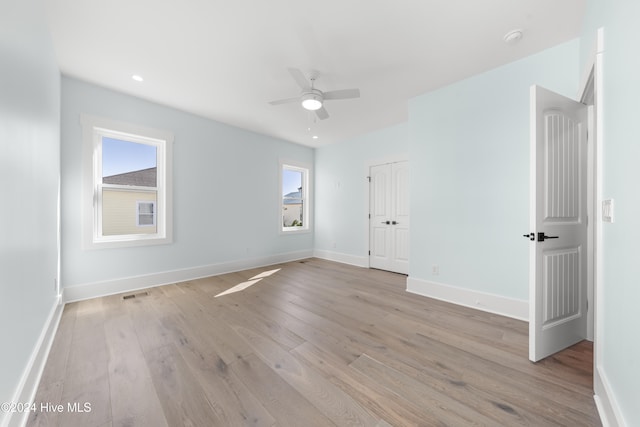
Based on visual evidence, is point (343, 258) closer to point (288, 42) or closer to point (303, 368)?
point (303, 368)

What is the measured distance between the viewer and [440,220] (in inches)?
123

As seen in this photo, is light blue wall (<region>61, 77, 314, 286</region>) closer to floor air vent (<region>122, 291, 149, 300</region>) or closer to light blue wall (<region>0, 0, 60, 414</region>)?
floor air vent (<region>122, 291, 149, 300</region>)

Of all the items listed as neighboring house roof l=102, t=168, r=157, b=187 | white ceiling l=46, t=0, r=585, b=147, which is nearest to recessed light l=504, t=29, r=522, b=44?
white ceiling l=46, t=0, r=585, b=147

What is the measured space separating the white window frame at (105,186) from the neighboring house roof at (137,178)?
0.07 meters

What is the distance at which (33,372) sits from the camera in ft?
4.94

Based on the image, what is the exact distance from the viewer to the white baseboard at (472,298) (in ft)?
8.23

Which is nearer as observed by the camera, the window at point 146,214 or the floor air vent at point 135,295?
the floor air vent at point 135,295

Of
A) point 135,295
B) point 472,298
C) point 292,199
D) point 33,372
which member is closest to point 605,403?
point 472,298

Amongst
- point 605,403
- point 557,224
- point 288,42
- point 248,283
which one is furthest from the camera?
point 248,283

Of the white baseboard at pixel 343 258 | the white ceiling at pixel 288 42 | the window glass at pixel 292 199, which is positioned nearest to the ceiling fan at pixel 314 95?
the white ceiling at pixel 288 42

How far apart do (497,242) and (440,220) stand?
2.17 feet

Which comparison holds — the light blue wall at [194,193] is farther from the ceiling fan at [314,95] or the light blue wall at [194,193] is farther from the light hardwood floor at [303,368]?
the ceiling fan at [314,95]

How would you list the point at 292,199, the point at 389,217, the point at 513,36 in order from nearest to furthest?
the point at 513,36
the point at 389,217
the point at 292,199

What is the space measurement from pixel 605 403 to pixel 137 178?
5.06m
